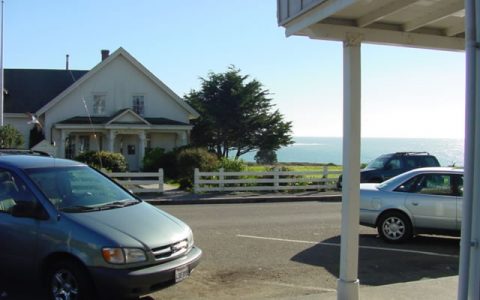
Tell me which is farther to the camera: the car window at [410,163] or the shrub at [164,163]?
the shrub at [164,163]

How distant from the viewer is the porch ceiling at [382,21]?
5102 millimetres

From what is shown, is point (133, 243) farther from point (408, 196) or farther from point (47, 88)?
point (47, 88)

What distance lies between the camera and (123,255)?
5.73 m

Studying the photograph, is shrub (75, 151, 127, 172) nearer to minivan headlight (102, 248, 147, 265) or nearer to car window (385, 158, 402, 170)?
car window (385, 158, 402, 170)

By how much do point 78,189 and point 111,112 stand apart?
30.3 metres

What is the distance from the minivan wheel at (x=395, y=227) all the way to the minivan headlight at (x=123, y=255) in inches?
250

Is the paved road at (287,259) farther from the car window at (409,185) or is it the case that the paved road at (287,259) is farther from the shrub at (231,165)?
the shrub at (231,165)

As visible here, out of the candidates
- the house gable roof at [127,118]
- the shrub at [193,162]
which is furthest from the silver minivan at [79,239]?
the house gable roof at [127,118]

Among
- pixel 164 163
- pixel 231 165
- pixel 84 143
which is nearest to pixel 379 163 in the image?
pixel 231 165

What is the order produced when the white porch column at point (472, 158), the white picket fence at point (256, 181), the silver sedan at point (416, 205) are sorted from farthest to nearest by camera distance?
the white picket fence at point (256, 181)
the silver sedan at point (416, 205)
the white porch column at point (472, 158)

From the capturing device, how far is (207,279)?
7.79 m

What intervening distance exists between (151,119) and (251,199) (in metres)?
17.8

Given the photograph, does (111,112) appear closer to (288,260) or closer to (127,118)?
(127,118)

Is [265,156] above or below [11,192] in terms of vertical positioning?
above
